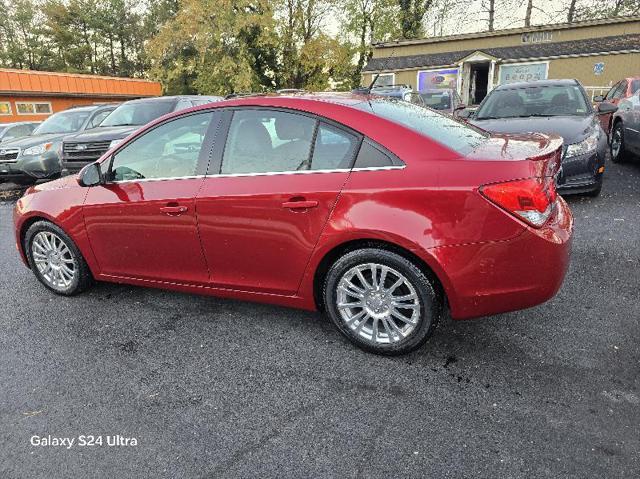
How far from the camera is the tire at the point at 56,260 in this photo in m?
3.95

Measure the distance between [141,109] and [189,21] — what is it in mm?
26073

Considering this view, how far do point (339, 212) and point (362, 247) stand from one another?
256mm

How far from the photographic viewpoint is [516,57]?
82.8ft

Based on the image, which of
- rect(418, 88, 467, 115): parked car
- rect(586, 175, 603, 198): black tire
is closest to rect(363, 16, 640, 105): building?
rect(418, 88, 467, 115): parked car

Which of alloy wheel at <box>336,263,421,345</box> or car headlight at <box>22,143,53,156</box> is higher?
car headlight at <box>22,143,53,156</box>

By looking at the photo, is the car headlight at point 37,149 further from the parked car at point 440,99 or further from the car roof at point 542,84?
the parked car at point 440,99

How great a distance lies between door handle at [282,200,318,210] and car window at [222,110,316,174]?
227 millimetres

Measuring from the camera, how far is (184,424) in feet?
7.97

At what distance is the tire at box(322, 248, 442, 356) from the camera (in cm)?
272

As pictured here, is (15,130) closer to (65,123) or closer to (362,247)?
(65,123)

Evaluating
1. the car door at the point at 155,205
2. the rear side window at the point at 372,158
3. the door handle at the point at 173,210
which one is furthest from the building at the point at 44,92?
the rear side window at the point at 372,158

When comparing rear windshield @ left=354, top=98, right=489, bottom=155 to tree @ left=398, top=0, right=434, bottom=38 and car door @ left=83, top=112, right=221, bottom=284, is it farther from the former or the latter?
tree @ left=398, top=0, right=434, bottom=38

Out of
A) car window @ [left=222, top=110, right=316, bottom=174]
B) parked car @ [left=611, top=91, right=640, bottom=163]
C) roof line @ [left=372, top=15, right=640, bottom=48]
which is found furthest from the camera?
roof line @ [left=372, top=15, right=640, bottom=48]

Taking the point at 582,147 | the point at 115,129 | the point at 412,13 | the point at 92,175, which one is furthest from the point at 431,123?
the point at 412,13
